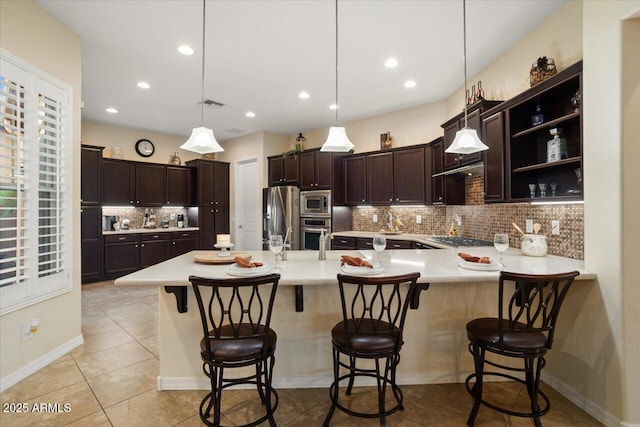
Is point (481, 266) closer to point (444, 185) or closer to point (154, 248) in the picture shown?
point (444, 185)

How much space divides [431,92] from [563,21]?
6.23 ft

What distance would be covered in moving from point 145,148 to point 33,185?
4.50 meters

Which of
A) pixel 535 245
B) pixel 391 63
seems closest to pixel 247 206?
pixel 391 63

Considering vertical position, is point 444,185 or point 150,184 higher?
point 150,184

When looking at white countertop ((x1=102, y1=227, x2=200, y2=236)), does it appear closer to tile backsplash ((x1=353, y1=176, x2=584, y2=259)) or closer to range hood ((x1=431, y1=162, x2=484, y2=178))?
tile backsplash ((x1=353, y1=176, x2=584, y2=259))

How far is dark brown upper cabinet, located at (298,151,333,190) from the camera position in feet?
18.5

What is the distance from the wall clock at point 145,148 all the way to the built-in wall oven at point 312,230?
3689mm

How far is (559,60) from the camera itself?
271 cm

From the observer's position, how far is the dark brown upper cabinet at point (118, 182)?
5.80 m

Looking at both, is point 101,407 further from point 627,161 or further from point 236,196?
point 236,196

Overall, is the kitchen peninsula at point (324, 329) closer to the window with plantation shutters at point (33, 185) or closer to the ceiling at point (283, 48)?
the window with plantation shutters at point (33, 185)

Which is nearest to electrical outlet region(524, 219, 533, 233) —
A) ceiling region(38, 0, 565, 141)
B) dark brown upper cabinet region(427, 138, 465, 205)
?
dark brown upper cabinet region(427, 138, 465, 205)

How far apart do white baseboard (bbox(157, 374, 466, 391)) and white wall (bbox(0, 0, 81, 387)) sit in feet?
3.87

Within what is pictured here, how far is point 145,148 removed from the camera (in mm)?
6629
